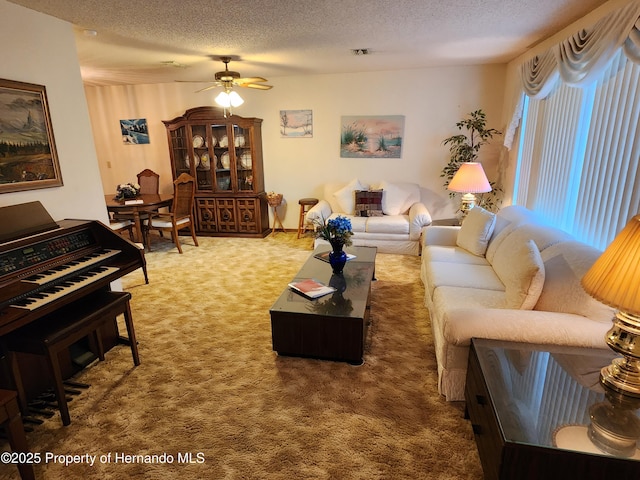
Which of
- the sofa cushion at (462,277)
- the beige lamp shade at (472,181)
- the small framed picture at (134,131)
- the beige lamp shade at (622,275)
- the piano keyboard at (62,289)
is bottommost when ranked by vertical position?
the sofa cushion at (462,277)

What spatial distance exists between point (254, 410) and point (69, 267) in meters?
1.40

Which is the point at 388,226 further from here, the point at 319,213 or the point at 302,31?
the point at 302,31

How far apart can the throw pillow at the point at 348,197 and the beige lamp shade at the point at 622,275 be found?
374 cm

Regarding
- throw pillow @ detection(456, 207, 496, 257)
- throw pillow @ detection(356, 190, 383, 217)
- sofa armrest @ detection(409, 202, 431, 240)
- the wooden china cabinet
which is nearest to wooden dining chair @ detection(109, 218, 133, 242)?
the wooden china cabinet

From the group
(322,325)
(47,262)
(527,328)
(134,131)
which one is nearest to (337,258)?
(322,325)

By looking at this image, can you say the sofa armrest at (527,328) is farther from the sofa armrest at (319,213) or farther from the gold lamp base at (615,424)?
the sofa armrest at (319,213)

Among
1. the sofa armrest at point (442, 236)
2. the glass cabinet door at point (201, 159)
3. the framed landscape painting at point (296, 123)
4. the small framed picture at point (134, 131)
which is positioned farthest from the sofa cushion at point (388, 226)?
the small framed picture at point (134, 131)

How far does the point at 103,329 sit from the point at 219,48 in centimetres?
284

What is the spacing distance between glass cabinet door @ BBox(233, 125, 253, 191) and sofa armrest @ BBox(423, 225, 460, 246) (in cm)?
299

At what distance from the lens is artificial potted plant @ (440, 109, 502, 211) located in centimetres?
466

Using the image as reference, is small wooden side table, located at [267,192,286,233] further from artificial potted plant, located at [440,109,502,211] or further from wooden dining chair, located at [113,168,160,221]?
artificial potted plant, located at [440,109,502,211]

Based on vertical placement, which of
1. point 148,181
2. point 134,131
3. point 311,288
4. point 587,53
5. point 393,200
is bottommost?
point 311,288

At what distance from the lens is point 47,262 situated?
2.05 meters

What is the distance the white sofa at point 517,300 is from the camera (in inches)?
67.7
